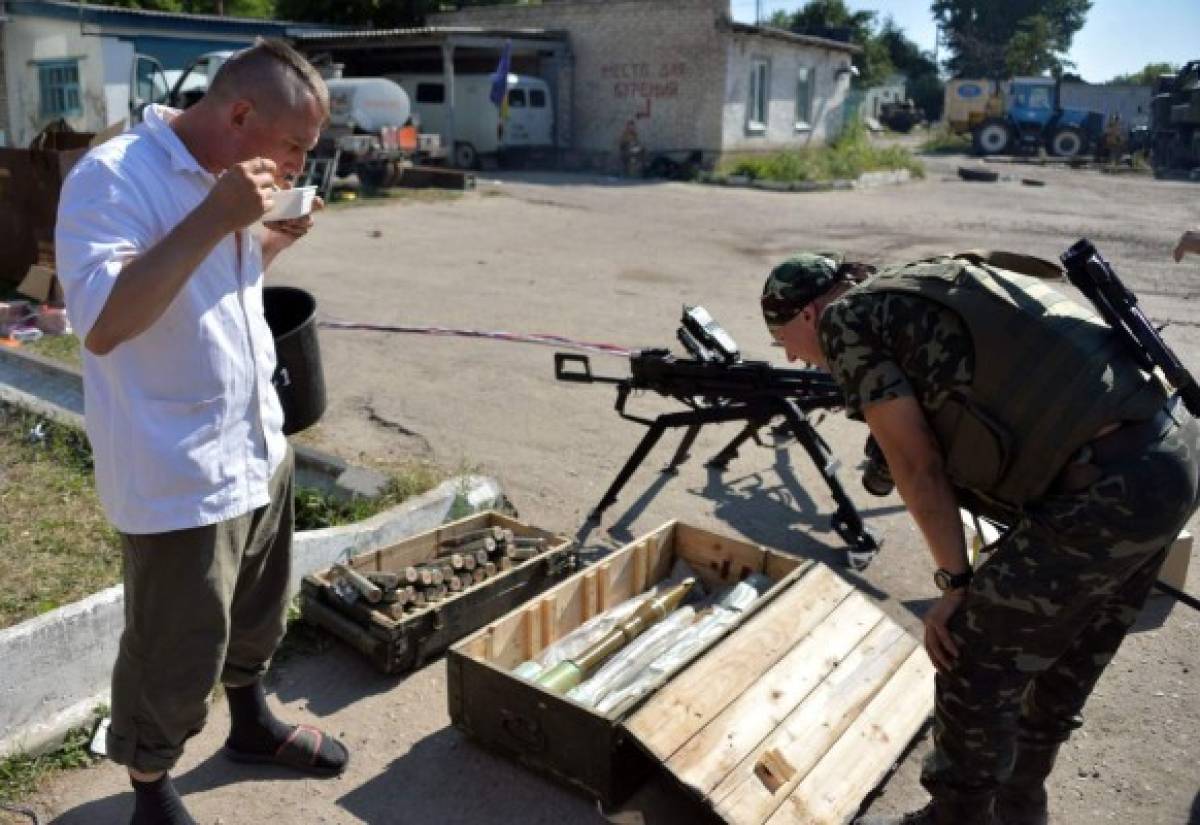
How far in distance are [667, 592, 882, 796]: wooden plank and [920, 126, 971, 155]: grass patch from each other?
37.8 m

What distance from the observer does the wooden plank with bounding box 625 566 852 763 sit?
277cm

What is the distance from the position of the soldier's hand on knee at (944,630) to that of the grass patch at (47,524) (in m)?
3.06

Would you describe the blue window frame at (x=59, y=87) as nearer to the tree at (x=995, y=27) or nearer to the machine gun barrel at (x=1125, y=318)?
the machine gun barrel at (x=1125, y=318)

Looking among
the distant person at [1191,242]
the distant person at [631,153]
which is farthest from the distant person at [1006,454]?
the distant person at [631,153]

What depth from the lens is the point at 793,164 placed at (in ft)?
75.5

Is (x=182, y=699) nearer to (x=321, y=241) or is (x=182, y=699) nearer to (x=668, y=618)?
(x=668, y=618)

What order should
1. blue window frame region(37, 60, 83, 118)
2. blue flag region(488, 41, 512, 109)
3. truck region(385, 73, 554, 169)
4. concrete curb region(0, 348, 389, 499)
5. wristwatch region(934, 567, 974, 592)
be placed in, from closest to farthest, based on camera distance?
wristwatch region(934, 567, 974, 592), concrete curb region(0, 348, 389, 499), blue flag region(488, 41, 512, 109), blue window frame region(37, 60, 83, 118), truck region(385, 73, 554, 169)

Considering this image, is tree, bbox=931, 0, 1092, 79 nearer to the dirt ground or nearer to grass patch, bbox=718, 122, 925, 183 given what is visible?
grass patch, bbox=718, 122, 925, 183

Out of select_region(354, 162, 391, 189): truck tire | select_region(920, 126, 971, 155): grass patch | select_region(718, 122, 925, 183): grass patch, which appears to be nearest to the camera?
select_region(354, 162, 391, 189): truck tire

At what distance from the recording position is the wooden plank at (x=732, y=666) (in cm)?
277

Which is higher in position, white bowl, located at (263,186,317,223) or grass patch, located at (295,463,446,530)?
white bowl, located at (263,186,317,223)

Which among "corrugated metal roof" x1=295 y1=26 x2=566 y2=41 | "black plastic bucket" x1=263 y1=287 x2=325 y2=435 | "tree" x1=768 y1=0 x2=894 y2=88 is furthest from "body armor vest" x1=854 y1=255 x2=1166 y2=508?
"tree" x1=768 y1=0 x2=894 y2=88

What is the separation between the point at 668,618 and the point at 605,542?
1.05m

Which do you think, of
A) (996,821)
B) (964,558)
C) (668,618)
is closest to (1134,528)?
(964,558)
